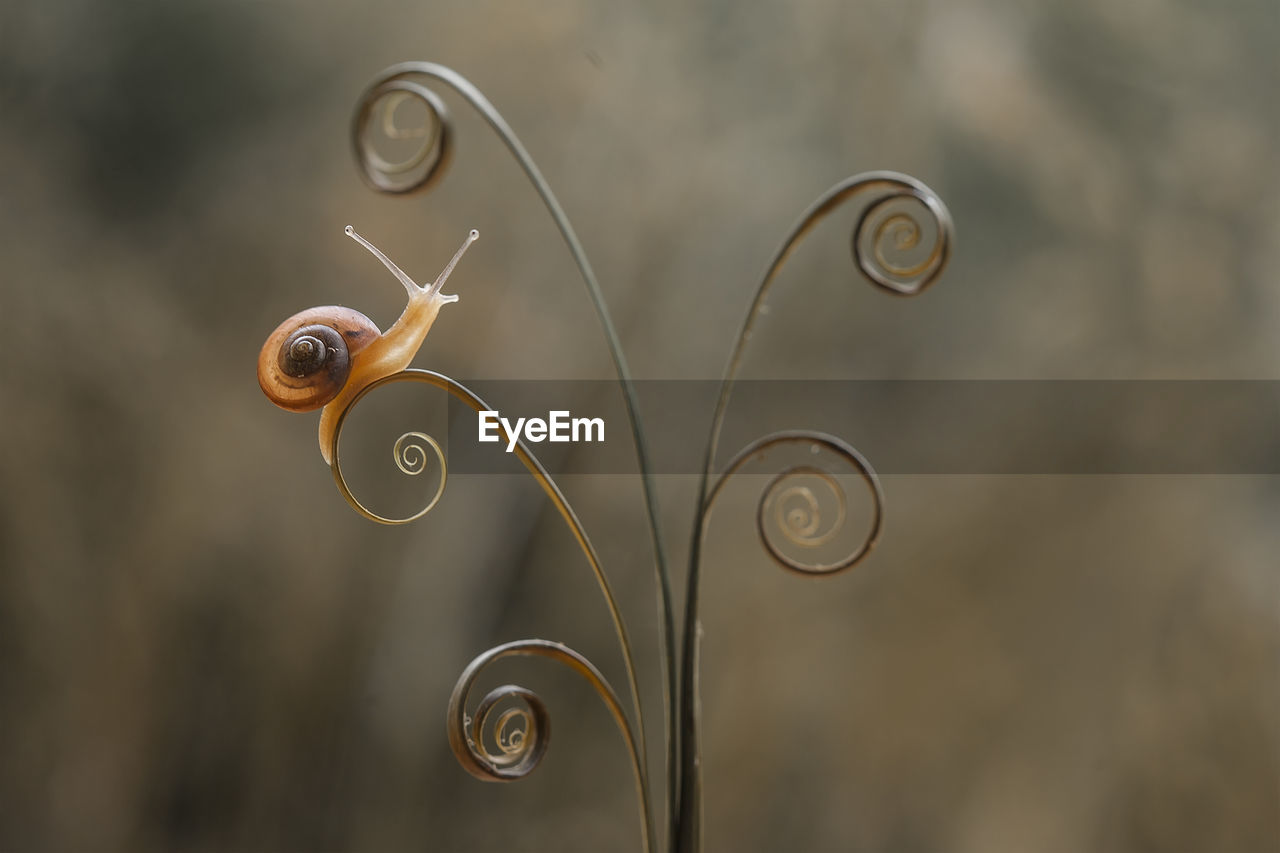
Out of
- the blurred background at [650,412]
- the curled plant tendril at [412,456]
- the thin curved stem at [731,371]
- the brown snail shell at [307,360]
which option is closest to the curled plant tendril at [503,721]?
the thin curved stem at [731,371]

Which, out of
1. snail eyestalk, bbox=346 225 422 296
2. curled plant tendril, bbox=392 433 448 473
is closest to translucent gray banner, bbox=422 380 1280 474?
A: curled plant tendril, bbox=392 433 448 473

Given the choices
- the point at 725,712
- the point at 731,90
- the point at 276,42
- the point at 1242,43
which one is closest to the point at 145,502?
the point at 276,42

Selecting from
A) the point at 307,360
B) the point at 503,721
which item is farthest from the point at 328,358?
the point at 503,721

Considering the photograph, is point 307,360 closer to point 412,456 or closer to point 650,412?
point 412,456

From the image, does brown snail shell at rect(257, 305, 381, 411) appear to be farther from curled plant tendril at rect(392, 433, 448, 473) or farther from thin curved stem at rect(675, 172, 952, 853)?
thin curved stem at rect(675, 172, 952, 853)

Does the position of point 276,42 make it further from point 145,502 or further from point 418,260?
point 145,502

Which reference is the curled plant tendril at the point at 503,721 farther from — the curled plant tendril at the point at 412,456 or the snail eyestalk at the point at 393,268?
the snail eyestalk at the point at 393,268

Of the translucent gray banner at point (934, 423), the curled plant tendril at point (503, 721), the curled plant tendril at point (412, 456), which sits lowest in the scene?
the curled plant tendril at point (503, 721)
